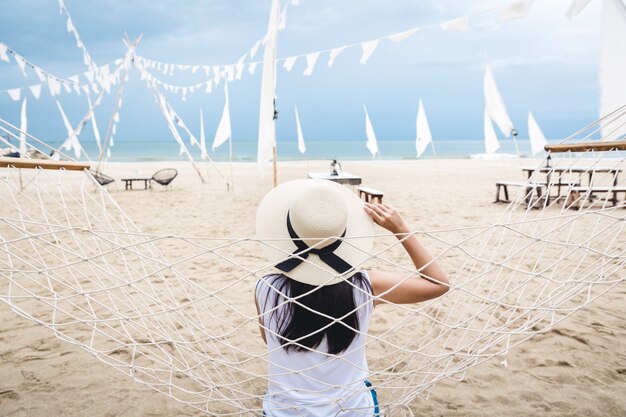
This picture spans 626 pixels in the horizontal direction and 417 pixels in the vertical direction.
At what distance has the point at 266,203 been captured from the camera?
1.05m

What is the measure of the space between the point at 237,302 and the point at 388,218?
69.4 inches

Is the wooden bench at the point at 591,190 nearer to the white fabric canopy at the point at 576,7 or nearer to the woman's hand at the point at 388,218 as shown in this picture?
the woman's hand at the point at 388,218

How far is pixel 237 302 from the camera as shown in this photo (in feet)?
8.21

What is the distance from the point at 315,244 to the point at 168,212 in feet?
17.5

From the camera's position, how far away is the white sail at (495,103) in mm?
7816

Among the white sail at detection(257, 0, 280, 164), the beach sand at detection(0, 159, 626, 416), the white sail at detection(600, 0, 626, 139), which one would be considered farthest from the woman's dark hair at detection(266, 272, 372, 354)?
the white sail at detection(257, 0, 280, 164)

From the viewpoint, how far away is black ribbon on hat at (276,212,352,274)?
92cm

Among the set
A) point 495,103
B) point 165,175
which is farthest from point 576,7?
point 165,175

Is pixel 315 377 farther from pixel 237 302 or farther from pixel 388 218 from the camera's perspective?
pixel 237 302

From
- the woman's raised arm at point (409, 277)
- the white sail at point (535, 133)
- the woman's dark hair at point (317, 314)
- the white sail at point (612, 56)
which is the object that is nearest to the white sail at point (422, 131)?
the white sail at point (535, 133)

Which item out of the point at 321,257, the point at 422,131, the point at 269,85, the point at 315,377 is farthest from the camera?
the point at 422,131

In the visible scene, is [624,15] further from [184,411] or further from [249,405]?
[184,411]

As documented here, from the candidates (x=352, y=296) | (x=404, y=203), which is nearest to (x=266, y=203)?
(x=352, y=296)

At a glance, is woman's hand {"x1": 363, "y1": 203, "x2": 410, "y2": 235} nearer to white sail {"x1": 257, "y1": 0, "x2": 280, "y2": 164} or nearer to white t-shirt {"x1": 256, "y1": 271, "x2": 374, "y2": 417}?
white t-shirt {"x1": 256, "y1": 271, "x2": 374, "y2": 417}
